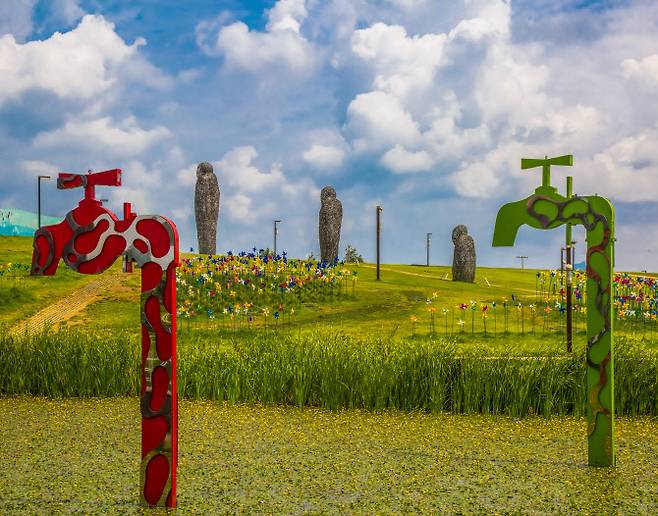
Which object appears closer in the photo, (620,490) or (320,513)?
(320,513)

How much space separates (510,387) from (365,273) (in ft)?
52.6

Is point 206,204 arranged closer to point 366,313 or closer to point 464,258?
point 464,258

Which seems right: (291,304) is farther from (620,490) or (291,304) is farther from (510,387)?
(620,490)

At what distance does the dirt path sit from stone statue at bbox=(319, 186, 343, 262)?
7927 millimetres

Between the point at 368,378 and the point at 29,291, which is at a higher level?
the point at 29,291

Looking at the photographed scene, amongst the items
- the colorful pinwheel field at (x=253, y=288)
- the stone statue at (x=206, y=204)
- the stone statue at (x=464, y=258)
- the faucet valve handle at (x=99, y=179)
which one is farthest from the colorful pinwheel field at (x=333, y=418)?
the stone statue at (x=206, y=204)

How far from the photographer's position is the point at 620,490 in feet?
14.3

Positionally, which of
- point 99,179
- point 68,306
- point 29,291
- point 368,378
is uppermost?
point 99,179

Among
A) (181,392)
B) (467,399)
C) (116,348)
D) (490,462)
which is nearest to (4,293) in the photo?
(116,348)

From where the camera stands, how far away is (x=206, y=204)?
2434 cm

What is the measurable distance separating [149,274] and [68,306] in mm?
11417

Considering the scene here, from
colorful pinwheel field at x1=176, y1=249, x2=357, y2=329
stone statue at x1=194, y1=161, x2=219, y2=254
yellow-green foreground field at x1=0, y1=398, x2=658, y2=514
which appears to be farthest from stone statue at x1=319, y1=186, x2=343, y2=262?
yellow-green foreground field at x1=0, y1=398, x2=658, y2=514

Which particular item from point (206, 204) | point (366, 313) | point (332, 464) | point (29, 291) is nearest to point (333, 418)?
point (332, 464)

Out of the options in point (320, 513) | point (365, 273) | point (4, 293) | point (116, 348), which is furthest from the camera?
point (365, 273)
